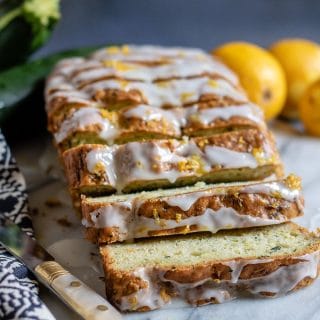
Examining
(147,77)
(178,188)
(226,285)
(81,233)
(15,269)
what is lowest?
(81,233)

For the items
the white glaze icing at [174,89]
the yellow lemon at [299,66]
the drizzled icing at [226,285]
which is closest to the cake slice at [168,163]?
the white glaze icing at [174,89]

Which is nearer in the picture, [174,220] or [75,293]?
[75,293]

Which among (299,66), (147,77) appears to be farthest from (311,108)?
(147,77)

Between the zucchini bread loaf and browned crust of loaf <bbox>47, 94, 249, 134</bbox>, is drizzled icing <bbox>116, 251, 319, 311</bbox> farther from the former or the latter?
browned crust of loaf <bbox>47, 94, 249, 134</bbox>

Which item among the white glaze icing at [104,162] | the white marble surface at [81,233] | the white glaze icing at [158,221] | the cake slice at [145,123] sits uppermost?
the cake slice at [145,123]

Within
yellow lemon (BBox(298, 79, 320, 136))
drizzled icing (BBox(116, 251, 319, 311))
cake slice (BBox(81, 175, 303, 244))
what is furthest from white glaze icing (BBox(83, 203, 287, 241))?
yellow lemon (BBox(298, 79, 320, 136))

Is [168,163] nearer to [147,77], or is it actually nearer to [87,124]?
[87,124]

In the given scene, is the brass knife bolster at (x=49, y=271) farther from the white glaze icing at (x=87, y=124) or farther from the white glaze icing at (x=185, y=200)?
the white glaze icing at (x=87, y=124)
